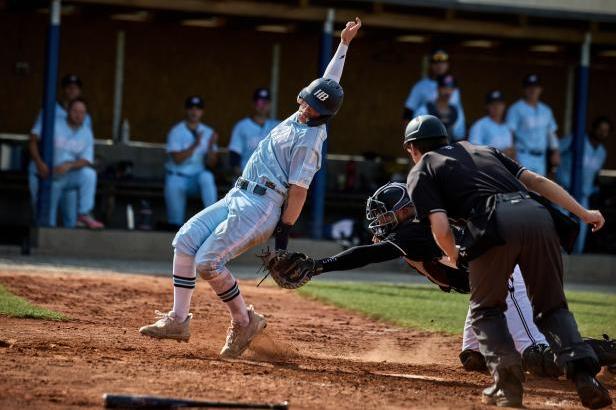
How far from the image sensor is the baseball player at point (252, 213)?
6.76 metres

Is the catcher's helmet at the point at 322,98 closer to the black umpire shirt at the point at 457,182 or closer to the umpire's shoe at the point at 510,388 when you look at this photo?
the black umpire shirt at the point at 457,182

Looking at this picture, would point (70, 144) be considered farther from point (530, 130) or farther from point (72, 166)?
point (530, 130)

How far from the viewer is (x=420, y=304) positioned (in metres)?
10.9

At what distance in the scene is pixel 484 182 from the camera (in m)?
5.78

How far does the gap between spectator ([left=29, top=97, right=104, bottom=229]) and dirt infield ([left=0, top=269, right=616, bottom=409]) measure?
3561 mm

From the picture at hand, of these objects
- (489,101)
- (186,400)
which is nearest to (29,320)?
(186,400)

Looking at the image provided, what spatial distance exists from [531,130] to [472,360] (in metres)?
8.57

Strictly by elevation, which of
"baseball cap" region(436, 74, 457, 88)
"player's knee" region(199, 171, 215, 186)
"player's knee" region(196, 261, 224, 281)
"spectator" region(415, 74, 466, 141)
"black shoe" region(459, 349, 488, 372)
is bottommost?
"black shoe" region(459, 349, 488, 372)

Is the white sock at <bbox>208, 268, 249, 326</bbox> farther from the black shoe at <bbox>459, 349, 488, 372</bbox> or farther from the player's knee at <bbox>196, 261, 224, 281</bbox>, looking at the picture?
the black shoe at <bbox>459, 349, 488, 372</bbox>

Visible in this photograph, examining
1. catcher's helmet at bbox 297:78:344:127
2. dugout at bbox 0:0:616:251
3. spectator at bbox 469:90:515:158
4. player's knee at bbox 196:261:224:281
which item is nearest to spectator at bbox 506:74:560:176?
spectator at bbox 469:90:515:158

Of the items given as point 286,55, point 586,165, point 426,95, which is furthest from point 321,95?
point 286,55

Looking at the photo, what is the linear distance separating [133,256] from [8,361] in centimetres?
796

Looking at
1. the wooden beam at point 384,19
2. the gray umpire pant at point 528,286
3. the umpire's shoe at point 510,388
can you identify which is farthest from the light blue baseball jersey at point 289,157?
the wooden beam at point 384,19

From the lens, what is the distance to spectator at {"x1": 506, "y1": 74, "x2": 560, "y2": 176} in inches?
599
